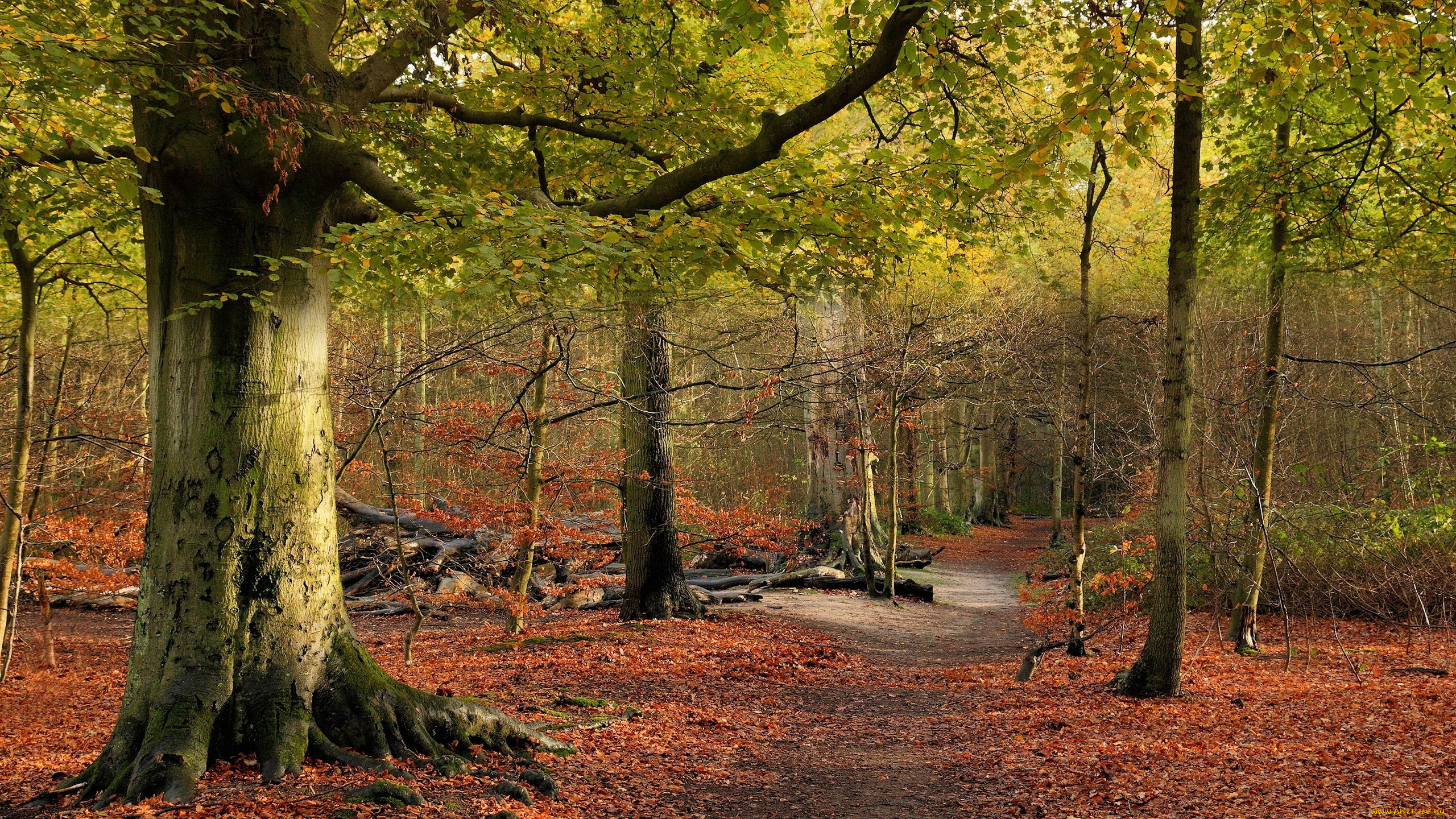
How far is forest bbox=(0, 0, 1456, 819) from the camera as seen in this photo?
4.62 meters

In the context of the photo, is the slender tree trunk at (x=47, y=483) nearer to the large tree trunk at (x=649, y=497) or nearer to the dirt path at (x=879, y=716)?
the large tree trunk at (x=649, y=497)

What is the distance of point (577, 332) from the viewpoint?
8086 millimetres

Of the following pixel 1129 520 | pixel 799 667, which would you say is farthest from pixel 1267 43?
pixel 1129 520

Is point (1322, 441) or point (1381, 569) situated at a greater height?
point (1322, 441)

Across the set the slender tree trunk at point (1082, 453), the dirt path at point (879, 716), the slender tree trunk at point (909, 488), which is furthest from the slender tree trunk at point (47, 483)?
the slender tree trunk at point (909, 488)

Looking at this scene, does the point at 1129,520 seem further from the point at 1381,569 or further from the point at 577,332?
the point at 577,332

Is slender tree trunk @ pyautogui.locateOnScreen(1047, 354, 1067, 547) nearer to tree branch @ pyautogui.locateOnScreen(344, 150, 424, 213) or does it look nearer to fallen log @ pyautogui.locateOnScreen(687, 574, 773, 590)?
fallen log @ pyautogui.locateOnScreen(687, 574, 773, 590)

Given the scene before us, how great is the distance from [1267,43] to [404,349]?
755 cm

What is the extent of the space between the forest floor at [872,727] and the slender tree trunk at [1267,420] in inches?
20.8

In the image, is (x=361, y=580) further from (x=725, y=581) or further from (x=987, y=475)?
(x=987, y=475)

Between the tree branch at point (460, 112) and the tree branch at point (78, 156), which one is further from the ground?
the tree branch at point (460, 112)

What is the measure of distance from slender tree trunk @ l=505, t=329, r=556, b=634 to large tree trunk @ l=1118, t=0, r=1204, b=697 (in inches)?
237

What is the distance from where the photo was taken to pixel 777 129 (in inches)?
Result: 195

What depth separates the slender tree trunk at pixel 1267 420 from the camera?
8.82 metres
